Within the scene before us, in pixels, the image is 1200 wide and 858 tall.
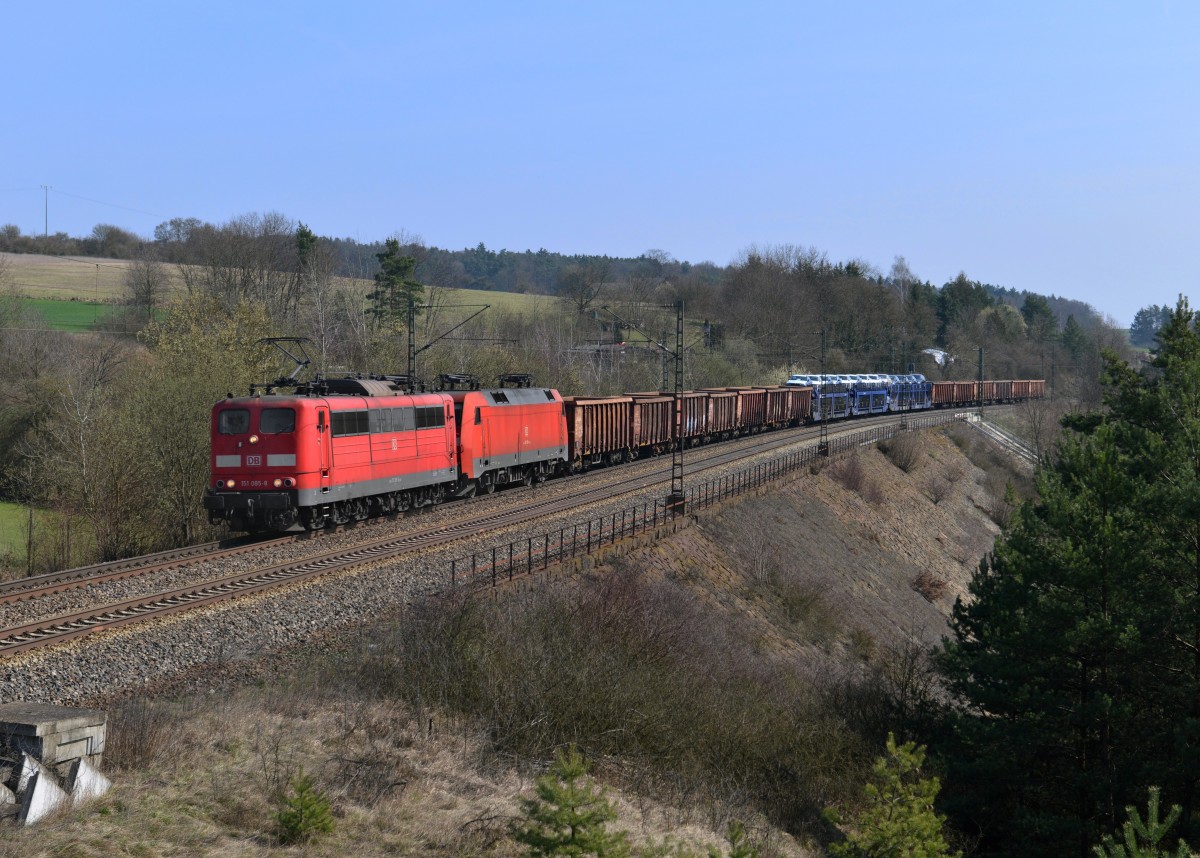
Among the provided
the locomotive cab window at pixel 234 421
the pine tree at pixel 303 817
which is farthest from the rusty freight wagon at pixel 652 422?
the pine tree at pixel 303 817

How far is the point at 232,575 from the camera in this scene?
798 inches

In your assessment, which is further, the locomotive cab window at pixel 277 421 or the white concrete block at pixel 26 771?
the locomotive cab window at pixel 277 421

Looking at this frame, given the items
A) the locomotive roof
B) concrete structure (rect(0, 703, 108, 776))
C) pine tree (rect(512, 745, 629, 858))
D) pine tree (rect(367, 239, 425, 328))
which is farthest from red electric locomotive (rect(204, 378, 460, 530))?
pine tree (rect(367, 239, 425, 328))

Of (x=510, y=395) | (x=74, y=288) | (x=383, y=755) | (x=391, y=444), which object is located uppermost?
(x=74, y=288)

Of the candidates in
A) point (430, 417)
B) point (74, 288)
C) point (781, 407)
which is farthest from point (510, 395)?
point (74, 288)

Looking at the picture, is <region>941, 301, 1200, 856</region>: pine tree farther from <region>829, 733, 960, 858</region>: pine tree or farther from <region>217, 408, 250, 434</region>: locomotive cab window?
<region>217, 408, 250, 434</region>: locomotive cab window

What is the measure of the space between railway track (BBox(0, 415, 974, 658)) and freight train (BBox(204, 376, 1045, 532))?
1045 mm

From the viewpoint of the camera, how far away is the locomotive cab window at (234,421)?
2392 centimetres

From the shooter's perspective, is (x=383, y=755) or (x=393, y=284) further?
(x=393, y=284)

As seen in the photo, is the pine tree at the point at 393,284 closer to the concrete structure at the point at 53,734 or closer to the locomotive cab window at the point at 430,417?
the locomotive cab window at the point at 430,417

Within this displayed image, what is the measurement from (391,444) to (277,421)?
404cm

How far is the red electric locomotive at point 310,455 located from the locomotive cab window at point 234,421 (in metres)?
0.02

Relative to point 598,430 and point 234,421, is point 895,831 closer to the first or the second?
point 234,421

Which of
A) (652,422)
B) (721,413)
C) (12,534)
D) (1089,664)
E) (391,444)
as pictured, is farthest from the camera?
(721,413)
